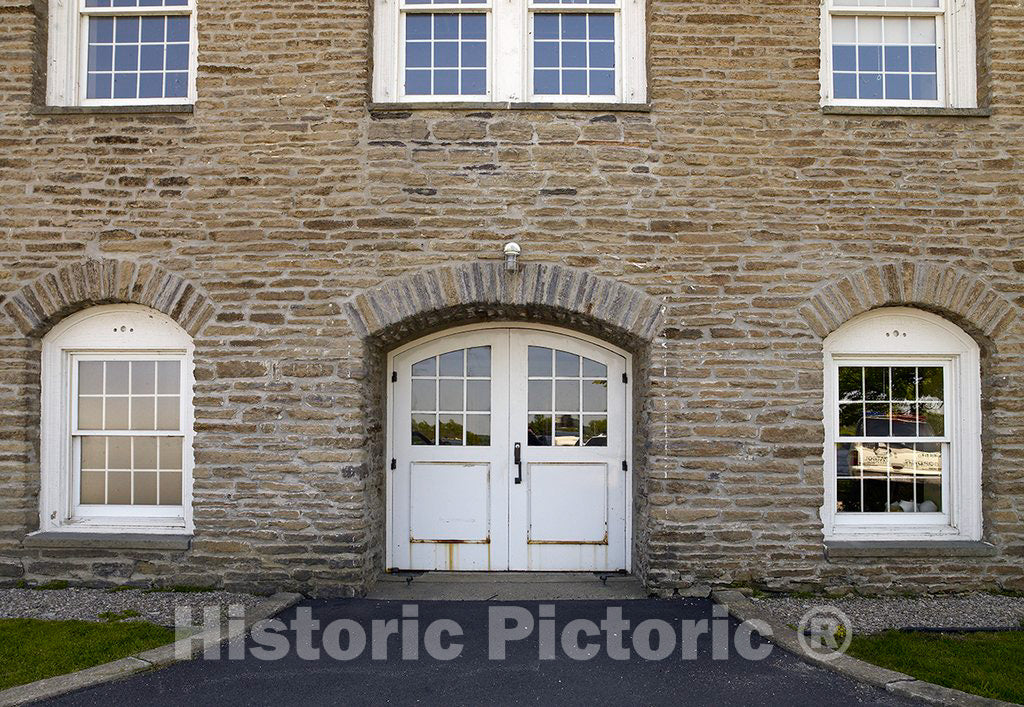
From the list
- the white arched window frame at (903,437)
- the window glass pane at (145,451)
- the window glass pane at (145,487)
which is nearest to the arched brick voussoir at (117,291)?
the window glass pane at (145,451)

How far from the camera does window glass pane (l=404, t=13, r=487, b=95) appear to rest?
6.83 metres

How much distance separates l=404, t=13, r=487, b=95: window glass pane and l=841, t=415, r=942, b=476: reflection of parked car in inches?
185

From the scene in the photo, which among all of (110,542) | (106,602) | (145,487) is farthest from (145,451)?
(106,602)

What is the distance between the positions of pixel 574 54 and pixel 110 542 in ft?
19.3

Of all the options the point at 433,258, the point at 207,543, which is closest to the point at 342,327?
the point at 433,258

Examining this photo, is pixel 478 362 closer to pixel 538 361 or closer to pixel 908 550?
pixel 538 361

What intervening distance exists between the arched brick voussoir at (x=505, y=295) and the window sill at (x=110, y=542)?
241cm

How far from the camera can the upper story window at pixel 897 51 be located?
677 centimetres

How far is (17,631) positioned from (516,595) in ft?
12.1

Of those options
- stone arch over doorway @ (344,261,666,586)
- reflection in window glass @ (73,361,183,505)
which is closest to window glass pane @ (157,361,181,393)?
reflection in window glass @ (73,361,183,505)

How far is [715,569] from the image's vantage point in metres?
6.39

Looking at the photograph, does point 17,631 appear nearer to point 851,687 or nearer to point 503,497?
point 503,497

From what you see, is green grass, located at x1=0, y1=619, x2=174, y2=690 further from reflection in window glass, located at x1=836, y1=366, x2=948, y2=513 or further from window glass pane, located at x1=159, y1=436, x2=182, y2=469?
reflection in window glass, located at x1=836, y1=366, x2=948, y2=513

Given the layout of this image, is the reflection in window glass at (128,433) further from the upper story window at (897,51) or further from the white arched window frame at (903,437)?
the upper story window at (897,51)
